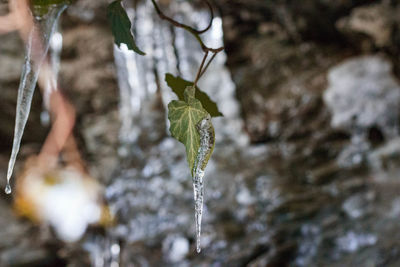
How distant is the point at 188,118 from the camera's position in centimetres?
64

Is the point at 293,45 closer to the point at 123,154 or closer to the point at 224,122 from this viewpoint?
the point at 224,122

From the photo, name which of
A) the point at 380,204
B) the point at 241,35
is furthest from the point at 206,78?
the point at 380,204

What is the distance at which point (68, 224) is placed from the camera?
12.6 ft

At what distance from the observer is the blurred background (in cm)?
267

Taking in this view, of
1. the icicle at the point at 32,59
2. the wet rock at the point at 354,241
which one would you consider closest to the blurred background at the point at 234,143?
the wet rock at the point at 354,241

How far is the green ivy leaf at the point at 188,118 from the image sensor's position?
2.02 feet

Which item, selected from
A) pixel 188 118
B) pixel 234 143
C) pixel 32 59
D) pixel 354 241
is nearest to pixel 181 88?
pixel 188 118

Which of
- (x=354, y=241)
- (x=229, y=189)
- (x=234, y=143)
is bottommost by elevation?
(x=354, y=241)

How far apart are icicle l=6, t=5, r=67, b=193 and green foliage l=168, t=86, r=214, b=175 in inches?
13.5

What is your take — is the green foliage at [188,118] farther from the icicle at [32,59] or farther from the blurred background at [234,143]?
the blurred background at [234,143]

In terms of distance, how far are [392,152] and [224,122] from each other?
178 cm

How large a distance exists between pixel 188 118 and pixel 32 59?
1.41ft

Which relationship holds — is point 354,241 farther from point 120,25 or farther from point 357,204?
point 120,25

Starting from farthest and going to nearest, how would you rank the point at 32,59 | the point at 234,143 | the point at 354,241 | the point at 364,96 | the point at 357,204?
the point at 234,143, the point at 364,96, the point at 357,204, the point at 354,241, the point at 32,59
